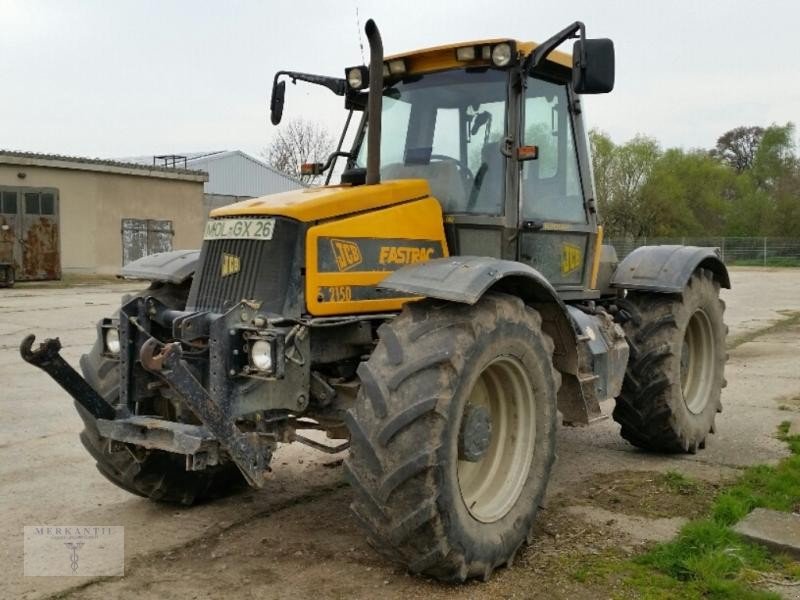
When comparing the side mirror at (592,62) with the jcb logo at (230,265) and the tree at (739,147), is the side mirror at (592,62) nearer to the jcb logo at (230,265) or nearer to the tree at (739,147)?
the jcb logo at (230,265)

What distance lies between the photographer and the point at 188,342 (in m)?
4.09

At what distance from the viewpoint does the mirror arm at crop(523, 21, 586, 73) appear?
445 cm

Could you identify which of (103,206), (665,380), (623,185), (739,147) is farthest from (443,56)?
(739,147)

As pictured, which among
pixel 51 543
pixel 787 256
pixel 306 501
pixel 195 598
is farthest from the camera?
pixel 787 256

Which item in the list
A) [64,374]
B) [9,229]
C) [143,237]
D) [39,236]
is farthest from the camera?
[143,237]

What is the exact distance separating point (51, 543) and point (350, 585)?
5.83 feet

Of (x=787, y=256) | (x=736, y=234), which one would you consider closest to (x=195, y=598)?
(x=787, y=256)

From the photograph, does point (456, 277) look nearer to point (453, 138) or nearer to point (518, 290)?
point (518, 290)

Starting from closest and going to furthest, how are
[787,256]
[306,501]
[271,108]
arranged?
1. [306,501]
2. [271,108]
3. [787,256]

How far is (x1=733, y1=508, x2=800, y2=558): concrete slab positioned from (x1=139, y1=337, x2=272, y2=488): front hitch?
262 centimetres

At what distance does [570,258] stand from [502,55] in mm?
1550

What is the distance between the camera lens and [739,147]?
66.3 m

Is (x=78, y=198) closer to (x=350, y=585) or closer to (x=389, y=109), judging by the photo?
(x=389, y=109)

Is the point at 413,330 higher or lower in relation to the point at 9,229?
lower
